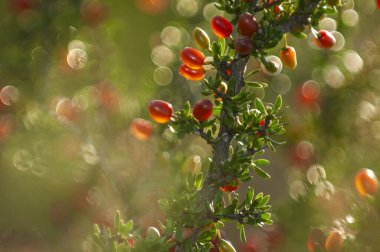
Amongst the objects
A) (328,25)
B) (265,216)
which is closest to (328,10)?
(265,216)

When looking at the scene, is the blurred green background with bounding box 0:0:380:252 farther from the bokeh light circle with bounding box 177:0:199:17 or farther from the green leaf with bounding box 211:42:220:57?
the green leaf with bounding box 211:42:220:57

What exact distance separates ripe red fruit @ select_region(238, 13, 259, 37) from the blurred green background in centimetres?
68

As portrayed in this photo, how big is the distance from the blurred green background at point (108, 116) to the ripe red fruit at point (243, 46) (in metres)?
0.69

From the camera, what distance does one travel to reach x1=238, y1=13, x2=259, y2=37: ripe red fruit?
865 mm

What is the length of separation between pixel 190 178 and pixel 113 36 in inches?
46.3

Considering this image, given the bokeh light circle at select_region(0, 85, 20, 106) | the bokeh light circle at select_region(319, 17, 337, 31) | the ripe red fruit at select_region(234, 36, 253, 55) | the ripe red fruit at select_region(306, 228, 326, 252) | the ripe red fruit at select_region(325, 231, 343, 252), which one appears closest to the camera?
the ripe red fruit at select_region(234, 36, 253, 55)

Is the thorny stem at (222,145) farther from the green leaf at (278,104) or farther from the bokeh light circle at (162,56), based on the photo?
the bokeh light circle at (162,56)

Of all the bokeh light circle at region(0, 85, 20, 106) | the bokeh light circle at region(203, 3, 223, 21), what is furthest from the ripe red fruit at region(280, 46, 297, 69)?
the bokeh light circle at region(0, 85, 20, 106)

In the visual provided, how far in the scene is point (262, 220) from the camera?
89 cm

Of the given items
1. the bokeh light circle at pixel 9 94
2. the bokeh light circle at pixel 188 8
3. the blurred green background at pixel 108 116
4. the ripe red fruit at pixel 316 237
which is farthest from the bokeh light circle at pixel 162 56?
the ripe red fruit at pixel 316 237

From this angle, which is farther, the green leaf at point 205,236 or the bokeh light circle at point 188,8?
the bokeh light circle at point 188,8

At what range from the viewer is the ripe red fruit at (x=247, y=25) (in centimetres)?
86

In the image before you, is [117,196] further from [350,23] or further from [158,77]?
[350,23]

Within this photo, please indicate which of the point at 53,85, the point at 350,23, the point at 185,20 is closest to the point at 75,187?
the point at 53,85
